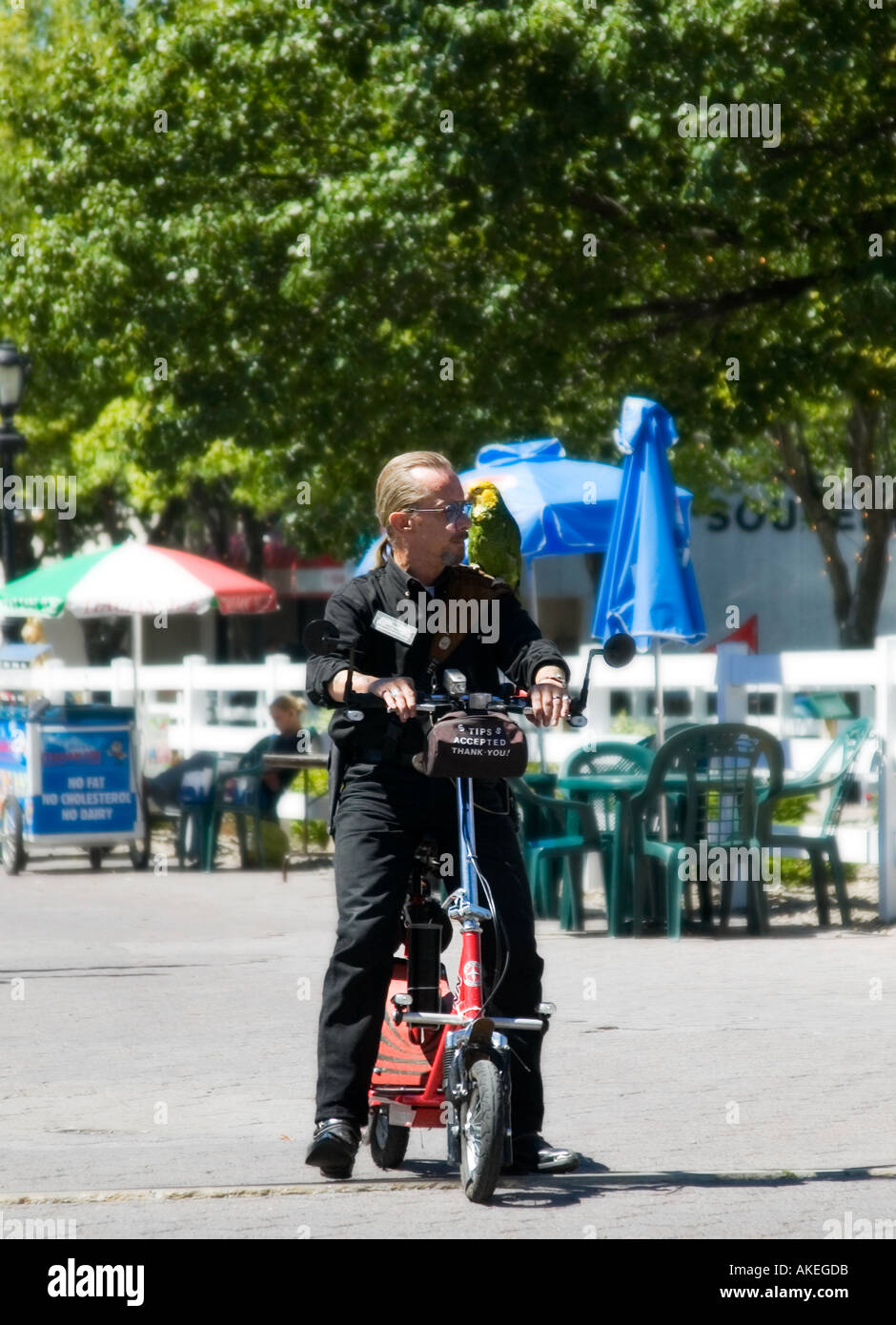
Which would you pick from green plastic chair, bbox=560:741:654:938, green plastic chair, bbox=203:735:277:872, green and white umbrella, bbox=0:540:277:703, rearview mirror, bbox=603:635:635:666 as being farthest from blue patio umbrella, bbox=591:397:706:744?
rearview mirror, bbox=603:635:635:666

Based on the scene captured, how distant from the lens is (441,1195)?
521 centimetres

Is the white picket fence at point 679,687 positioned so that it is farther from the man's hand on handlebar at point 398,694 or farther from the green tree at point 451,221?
the man's hand on handlebar at point 398,694

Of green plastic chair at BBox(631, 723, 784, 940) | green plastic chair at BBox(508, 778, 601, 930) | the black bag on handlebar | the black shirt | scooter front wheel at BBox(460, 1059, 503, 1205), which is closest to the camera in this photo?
scooter front wheel at BBox(460, 1059, 503, 1205)

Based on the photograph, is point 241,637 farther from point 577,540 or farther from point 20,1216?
point 20,1216

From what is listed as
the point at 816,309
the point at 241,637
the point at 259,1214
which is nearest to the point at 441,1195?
the point at 259,1214

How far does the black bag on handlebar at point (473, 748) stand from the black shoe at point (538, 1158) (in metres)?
0.98

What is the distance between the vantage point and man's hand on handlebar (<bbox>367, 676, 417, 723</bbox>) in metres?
5.04

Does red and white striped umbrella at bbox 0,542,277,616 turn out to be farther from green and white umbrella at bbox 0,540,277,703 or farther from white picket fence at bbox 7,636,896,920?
white picket fence at bbox 7,636,896,920

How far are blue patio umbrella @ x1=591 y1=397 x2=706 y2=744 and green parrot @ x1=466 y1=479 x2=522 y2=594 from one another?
532 mm

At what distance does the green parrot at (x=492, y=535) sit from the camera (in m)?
11.0

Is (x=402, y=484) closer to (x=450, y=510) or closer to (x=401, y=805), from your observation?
(x=450, y=510)

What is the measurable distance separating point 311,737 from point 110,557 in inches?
82.9

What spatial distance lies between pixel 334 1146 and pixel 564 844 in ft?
19.3

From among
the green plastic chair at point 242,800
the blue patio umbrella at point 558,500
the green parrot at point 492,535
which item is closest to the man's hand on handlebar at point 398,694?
the green parrot at point 492,535
